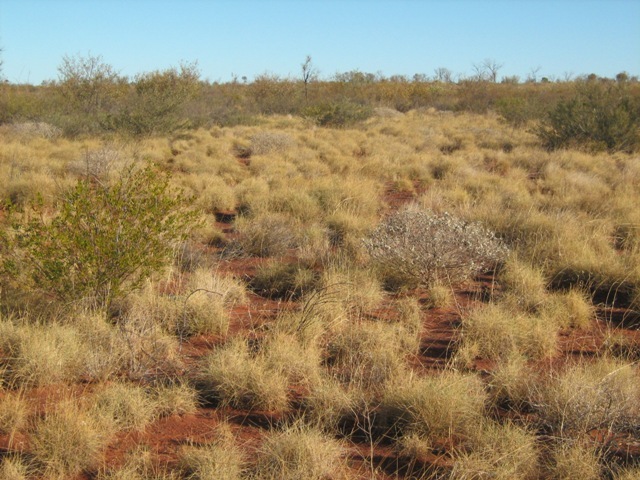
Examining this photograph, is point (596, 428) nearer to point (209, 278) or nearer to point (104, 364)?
point (104, 364)

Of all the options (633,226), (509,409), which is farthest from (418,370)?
(633,226)

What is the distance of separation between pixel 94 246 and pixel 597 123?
15.4 m

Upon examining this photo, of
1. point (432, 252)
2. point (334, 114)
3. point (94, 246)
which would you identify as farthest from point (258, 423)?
point (334, 114)

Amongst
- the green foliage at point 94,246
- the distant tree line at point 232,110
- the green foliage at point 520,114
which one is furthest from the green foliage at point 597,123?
the green foliage at point 94,246

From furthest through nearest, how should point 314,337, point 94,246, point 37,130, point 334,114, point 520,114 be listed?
1. point 520,114
2. point 334,114
3. point 37,130
4. point 94,246
5. point 314,337

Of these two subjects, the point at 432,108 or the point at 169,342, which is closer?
the point at 169,342

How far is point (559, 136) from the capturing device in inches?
679

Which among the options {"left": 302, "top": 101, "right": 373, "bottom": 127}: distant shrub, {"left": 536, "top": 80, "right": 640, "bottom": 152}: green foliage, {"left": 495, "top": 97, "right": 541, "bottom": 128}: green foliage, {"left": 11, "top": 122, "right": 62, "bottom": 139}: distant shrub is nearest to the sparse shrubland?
{"left": 536, "top": 80, "right": 640, "bottom": 152}: green foliage

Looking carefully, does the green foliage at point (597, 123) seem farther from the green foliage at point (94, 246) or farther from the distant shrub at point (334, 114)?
the green foliage at point (94, 246)

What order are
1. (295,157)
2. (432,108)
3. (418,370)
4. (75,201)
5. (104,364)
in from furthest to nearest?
(432,108), (295,157), (75,201), (418,370), (104,364)

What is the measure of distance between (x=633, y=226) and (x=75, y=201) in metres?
7.13

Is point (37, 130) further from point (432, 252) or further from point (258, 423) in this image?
point (258, 423)

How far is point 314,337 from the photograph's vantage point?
471 cm

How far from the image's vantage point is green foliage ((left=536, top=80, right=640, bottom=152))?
16.2 m
